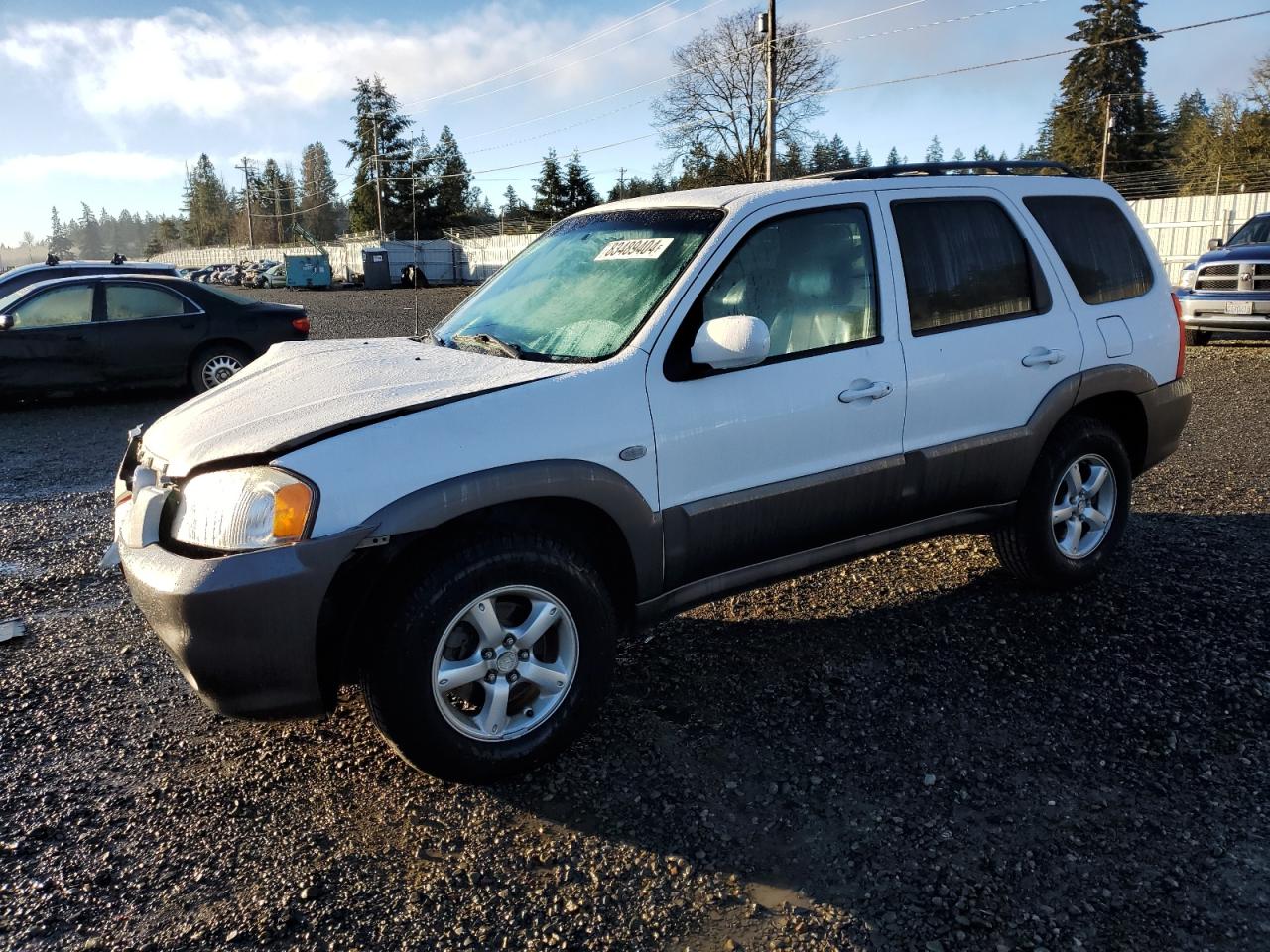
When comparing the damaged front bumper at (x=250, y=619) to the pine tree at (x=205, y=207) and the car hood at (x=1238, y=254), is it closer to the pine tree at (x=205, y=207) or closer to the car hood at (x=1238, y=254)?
the car hood at (x=1238, y=254)

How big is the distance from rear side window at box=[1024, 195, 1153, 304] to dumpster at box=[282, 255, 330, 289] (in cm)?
5688

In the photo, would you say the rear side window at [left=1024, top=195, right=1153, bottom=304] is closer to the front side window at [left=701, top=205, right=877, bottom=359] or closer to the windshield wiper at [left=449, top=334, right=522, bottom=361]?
the front side window at [left=701, top=205, right=877, bottom=359]

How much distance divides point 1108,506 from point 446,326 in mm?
3270

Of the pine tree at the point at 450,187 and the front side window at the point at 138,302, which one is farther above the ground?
the pine tree at the point at 450,187

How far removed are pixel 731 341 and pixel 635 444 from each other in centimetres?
46

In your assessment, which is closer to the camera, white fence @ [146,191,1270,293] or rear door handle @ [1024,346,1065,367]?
rear door handle @ [1024,346,1065,367]

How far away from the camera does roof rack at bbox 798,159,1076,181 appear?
152 inches

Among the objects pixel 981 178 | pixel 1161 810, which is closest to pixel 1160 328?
pixel 981 178

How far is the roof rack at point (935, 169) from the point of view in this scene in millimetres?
3869

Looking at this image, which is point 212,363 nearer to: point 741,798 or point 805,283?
point 805,283

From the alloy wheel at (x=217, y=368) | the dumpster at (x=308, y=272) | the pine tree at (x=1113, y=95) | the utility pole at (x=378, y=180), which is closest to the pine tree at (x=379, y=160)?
the utility pole at (x=378, y=180)

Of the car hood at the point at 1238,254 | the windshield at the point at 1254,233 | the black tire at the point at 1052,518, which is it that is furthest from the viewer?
the windshield at the point at 1254,233

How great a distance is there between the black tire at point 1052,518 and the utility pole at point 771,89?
27666mm

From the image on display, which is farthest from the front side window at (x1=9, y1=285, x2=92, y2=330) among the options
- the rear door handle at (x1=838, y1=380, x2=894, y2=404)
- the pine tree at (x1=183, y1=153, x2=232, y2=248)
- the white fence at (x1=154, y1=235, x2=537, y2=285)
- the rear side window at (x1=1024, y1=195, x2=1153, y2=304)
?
the pine tree at (x1=183, y1=153, x2=232, y2=248)
